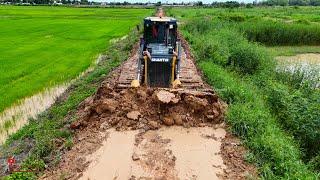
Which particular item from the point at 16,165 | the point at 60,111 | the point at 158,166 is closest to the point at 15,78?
the point at 60,111

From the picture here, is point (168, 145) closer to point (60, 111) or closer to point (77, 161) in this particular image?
point (77, 161)

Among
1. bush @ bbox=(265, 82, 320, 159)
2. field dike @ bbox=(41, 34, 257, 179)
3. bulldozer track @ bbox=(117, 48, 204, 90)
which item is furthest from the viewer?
bulldozer track @ bbox=(117, 48, 204, 90)

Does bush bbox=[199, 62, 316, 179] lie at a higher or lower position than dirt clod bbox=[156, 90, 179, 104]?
lower

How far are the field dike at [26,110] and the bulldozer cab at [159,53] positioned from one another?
11.3ft

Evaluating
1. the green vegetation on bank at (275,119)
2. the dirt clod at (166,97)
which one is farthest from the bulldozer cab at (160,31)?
the dirt clod at (166,97)

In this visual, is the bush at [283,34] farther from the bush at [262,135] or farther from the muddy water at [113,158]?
the muddy water at [113,158]

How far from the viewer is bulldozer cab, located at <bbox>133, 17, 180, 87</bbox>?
13.4 meters

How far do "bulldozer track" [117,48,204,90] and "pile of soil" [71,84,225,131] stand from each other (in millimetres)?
1589

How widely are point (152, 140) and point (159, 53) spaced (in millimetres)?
3943

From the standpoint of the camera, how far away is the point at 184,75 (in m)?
17.0

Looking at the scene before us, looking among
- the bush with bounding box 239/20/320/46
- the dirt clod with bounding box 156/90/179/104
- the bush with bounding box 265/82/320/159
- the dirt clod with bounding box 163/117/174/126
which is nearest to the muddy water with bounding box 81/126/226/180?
the dirt clod with bounding box 163/117/174/126

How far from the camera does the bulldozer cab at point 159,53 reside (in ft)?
43.9

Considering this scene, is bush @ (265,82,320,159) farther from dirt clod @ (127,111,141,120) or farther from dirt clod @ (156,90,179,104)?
dirt clod @ (127,111,141,120)

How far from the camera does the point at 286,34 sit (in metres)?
32.8
